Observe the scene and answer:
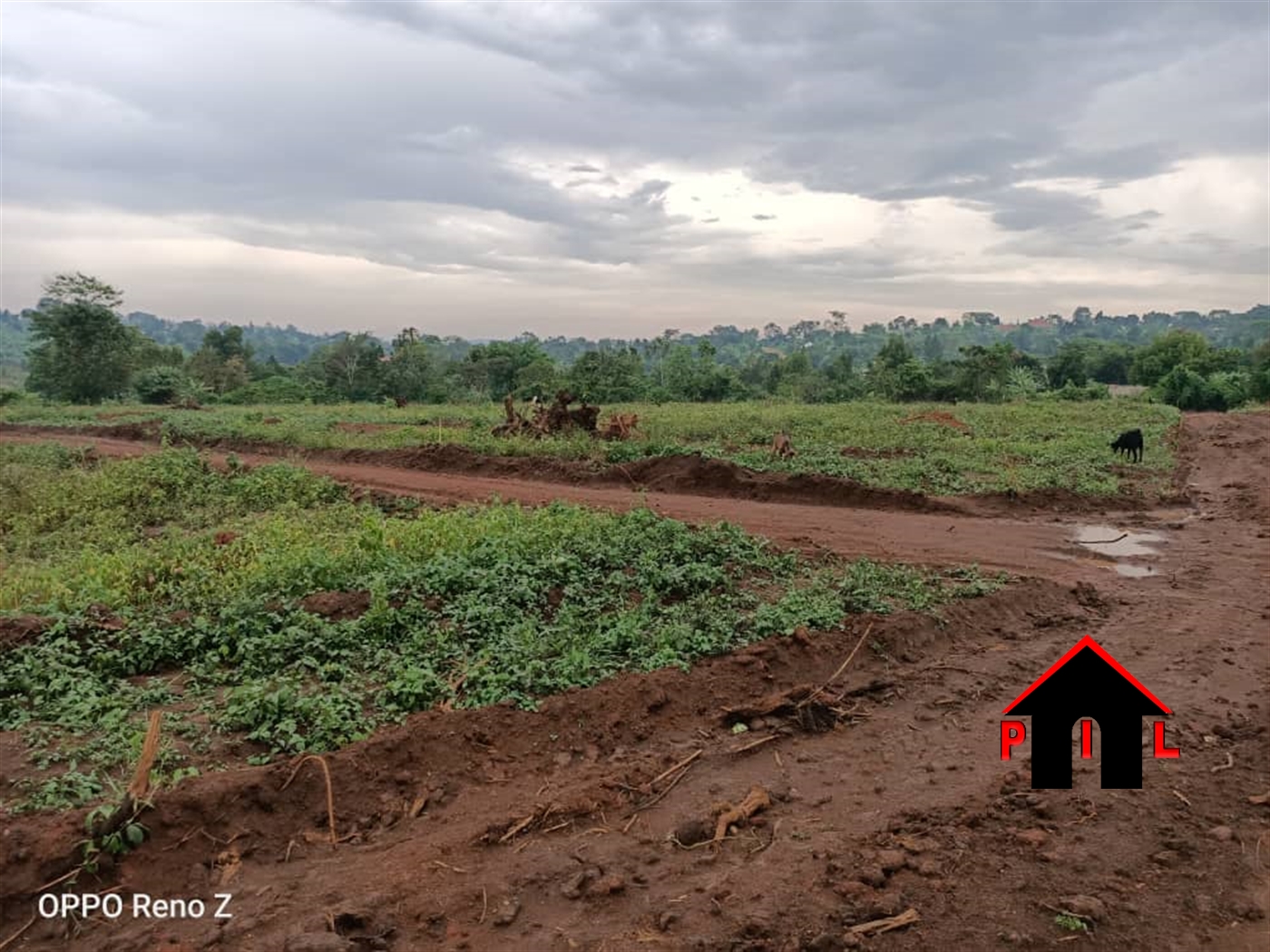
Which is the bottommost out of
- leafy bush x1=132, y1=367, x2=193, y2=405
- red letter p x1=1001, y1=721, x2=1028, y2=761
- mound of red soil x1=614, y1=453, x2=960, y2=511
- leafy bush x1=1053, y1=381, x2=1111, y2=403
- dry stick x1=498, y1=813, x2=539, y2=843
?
dry stick x1=498, y1=813, x2=539, y2=843

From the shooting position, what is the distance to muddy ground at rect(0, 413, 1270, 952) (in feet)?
11.3

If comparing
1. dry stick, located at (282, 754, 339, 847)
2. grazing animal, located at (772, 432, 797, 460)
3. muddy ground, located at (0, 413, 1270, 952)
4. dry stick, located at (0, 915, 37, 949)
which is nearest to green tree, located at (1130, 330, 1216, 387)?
grazing animal, located at (772, 432, 797, 460)

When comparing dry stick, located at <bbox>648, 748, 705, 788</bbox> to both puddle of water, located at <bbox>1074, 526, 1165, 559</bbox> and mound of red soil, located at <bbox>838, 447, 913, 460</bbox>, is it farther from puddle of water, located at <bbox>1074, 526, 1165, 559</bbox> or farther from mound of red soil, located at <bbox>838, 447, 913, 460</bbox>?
mound of red soil, located at <bbox>838, 447, 913, 460</bbox>

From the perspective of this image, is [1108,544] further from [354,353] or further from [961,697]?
[354,353]

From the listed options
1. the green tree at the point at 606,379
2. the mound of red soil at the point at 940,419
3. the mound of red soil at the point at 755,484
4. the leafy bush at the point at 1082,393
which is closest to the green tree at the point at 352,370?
the green tree at the point at 606,379

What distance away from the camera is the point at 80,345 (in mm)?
33969

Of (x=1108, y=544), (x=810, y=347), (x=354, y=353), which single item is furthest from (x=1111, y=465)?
(x=810, y=347)

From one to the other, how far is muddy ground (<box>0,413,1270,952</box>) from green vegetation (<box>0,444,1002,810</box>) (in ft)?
1.23

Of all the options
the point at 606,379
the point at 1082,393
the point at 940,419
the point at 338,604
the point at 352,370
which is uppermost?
the point at 352,370

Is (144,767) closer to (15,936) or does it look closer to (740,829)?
(15,936)

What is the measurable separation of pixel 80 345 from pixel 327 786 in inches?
1470

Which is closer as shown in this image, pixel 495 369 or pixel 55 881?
pixel 55 881

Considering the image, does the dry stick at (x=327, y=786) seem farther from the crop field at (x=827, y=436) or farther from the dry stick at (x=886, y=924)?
the crop field at (x=827, y=436)

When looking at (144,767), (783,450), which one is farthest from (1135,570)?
(144,767)
